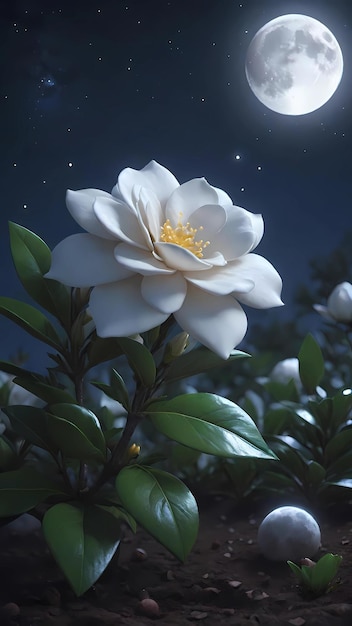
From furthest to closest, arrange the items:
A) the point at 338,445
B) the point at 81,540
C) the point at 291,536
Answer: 1. the point at 338,445
2. the point at 291,536
3. the point at 81,540

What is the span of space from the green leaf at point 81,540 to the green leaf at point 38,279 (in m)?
0.14

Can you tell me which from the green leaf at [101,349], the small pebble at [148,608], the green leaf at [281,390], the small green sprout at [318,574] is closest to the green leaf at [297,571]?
the small green sprout at [318,574]

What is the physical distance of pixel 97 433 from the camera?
21.5 inches

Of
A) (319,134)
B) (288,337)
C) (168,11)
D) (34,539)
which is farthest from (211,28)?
(34,539)

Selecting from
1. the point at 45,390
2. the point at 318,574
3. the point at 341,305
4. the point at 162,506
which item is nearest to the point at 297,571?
the point at 318,574

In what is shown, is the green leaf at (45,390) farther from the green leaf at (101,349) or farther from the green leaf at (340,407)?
the green leaf at (340,407)

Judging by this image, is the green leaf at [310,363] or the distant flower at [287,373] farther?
the distant flower at [287,373]

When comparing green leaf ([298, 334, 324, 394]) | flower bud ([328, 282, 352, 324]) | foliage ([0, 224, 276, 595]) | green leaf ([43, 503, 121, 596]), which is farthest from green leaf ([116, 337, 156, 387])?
flower bud ([328, 282, 352, 324])

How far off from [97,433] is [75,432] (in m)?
0.03

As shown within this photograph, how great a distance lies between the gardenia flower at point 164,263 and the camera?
503mm

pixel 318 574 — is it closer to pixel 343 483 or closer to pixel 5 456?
pixel 343 483

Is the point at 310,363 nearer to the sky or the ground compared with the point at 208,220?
nearer to the ground

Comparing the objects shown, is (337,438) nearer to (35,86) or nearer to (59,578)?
(59,578)

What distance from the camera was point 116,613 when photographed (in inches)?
21.0
